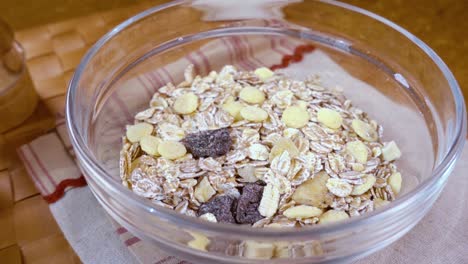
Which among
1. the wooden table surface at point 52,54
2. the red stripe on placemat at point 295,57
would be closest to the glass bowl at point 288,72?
the red stripe on placemat at point 295,57

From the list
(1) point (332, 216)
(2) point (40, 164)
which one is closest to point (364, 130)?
(1) point (332, 216)

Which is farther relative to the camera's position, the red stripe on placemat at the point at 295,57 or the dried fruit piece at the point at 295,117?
the red stripe on placemat at the point at 295,57

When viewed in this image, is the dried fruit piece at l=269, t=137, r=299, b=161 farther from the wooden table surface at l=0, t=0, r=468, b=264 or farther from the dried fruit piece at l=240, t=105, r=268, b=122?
the wooden table surface at l=0, t=0, r=468, b=264

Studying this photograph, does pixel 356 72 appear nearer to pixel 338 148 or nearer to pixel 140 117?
pixel 338 148

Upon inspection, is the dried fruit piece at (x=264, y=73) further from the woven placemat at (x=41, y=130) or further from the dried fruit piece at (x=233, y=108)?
the woven placemat at (x=41, y=130)

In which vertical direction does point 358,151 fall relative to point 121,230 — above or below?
above

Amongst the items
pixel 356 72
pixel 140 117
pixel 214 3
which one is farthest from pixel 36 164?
pixel 356 72

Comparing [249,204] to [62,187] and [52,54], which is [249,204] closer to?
[62,187]
